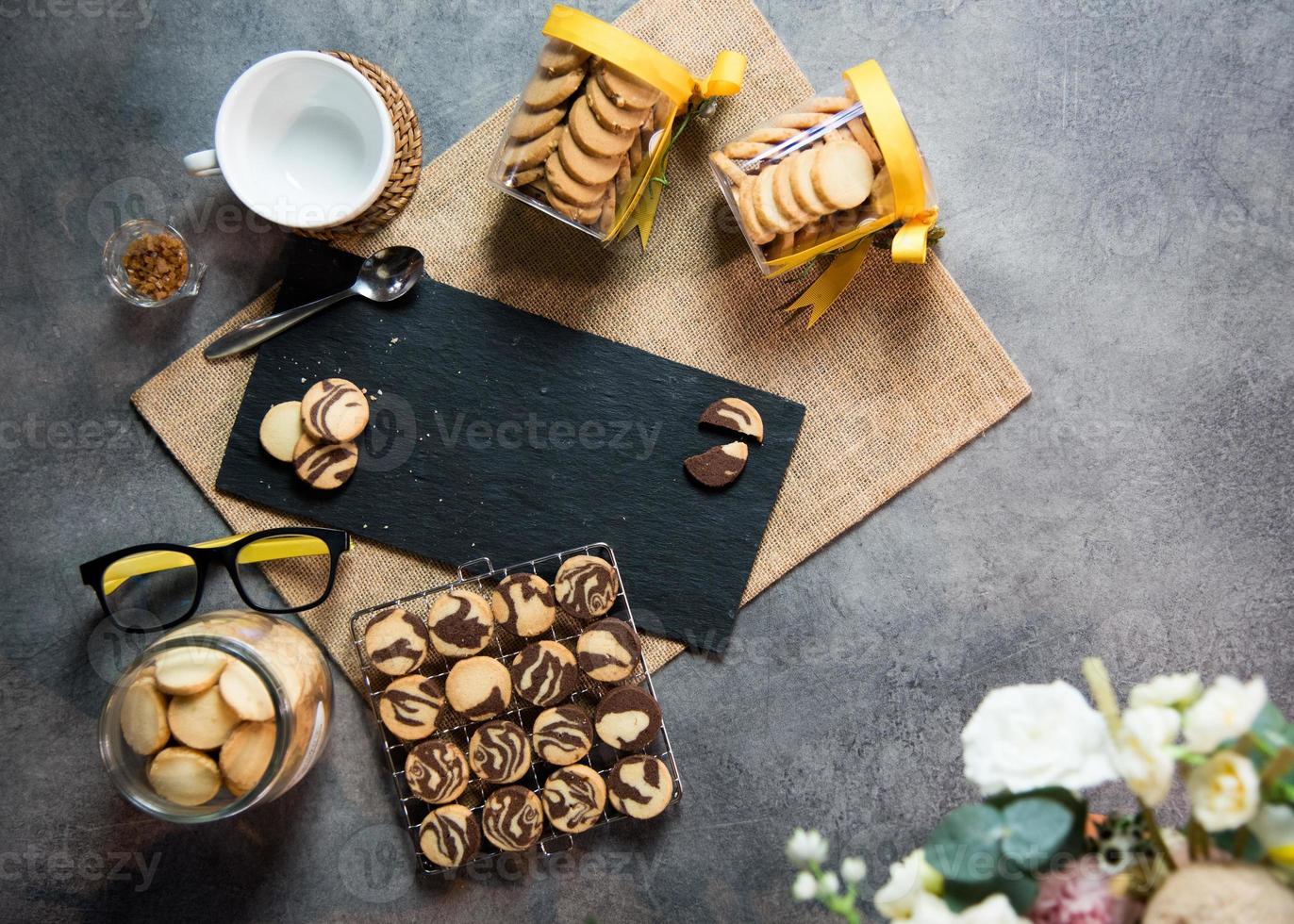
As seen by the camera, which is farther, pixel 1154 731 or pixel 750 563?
pixel 750 563

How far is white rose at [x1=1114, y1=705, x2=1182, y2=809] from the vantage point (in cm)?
72

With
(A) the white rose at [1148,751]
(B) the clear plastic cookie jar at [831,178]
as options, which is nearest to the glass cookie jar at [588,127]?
(B) the clear plastic cookie jar at [831,178]

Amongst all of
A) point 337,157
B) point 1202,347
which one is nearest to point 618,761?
point 337,157

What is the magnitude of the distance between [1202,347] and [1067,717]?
92 cm

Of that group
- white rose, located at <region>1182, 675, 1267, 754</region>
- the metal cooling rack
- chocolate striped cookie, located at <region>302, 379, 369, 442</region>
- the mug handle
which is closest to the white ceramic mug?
the mug handle

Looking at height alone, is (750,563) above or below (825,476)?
below

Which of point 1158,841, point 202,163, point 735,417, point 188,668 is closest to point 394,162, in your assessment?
point 202,163

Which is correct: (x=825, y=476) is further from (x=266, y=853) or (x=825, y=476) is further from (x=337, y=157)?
(x=266, y=853)

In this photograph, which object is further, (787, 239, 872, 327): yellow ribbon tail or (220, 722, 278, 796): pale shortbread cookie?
(787, 239, 872, 327): yellow ribbon tail

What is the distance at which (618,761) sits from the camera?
4.49ft

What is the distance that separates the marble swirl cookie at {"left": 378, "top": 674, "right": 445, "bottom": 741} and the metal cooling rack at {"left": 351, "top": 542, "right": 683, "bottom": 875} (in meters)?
0.03

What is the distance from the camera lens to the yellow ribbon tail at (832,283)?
136 centimetres

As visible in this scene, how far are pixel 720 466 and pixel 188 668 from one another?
2.39 feet

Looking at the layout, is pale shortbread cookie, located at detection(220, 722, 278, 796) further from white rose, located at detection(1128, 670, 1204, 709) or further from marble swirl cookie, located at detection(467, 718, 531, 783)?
white rose, located at detection(1128, 670, 1204, 709)
